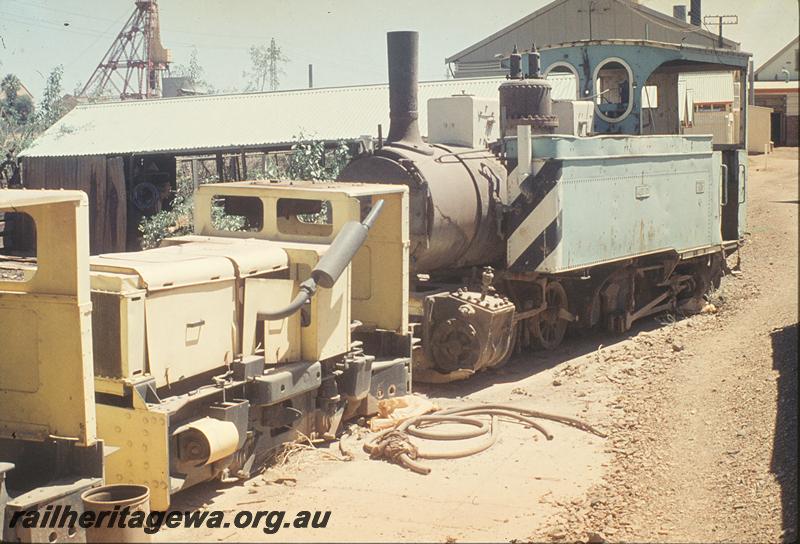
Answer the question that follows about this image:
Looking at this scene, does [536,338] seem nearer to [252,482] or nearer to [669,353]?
[669,353]

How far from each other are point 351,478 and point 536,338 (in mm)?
4959

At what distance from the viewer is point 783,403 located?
8.50m

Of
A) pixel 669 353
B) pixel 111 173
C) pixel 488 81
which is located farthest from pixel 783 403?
pixel 488 81

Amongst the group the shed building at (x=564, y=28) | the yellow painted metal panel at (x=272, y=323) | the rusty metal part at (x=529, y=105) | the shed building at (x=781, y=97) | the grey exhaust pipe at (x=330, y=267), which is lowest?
the yellow painted metal panel at (x=272, y=323)

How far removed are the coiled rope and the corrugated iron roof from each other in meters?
12.1

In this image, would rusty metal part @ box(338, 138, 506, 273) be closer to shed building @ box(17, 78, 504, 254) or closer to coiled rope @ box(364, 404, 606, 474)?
coiled rope @ box(364, 404, 606, 474)

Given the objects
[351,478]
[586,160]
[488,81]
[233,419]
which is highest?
[488,81]

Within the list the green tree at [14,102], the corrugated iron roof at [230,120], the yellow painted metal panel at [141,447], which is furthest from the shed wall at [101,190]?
the green tree at [14,102]

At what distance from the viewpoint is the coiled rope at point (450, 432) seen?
782 centimetres

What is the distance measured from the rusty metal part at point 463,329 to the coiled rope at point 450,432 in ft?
3.15

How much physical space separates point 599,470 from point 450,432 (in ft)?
4.51

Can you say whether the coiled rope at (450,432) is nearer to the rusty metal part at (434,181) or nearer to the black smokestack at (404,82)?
the rusty metal part at (434,181)

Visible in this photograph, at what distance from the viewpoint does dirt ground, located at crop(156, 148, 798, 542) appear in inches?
247

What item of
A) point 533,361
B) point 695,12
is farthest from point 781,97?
point 533,361
